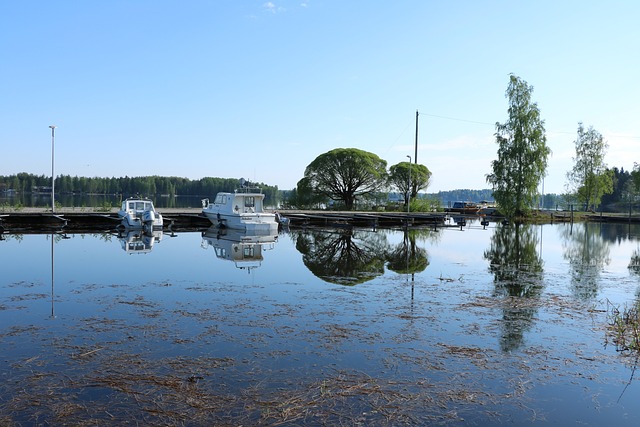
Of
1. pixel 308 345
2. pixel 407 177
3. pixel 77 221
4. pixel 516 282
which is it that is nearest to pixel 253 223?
pixel 77 221

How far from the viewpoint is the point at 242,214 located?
3412 cm

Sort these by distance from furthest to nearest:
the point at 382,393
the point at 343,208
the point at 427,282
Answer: the point at 343,208 → the point at 427,282 → the point at 382,393

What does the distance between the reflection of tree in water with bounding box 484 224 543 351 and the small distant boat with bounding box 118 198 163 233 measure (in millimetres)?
21866

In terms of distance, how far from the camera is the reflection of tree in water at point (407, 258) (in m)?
19.1

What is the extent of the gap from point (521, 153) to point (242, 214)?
34797mm

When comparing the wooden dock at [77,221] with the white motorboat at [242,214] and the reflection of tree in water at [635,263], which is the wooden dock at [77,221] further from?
the reflection of tree in water at [635,263]

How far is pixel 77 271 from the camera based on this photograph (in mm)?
16641

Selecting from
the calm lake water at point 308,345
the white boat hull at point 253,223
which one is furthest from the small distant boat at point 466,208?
the calm lake water at point 308,345

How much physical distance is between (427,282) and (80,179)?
18014cm

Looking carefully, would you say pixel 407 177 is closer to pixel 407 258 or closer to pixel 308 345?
pixel 407 258

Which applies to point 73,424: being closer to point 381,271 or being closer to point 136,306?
point 136,306

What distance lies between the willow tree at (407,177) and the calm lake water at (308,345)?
42900 millimetres

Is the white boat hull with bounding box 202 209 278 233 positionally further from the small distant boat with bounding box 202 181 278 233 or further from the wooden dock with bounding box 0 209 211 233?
the wooden dock with bounding box 0 209 211 233

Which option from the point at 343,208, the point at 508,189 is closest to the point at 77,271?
the point at 343,208
